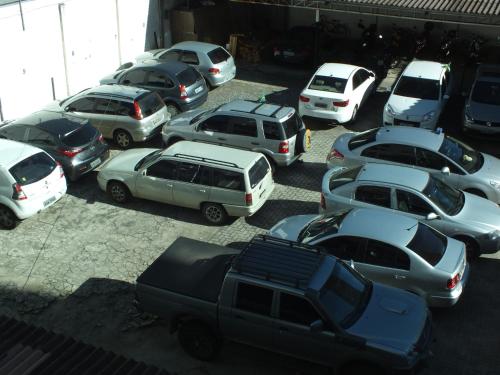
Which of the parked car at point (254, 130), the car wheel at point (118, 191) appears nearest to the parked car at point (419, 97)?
the parked car at point (254, 130)

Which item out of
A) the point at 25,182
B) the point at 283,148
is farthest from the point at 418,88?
the point at 25,182

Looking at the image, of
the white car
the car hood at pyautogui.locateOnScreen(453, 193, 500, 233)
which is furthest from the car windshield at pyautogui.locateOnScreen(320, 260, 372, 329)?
the white car

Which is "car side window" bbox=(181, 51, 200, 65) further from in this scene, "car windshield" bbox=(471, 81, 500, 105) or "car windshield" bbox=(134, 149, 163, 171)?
"car windshield" bbox=(471, 81, 500, 105)

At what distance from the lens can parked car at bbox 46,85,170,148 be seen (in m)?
17.1

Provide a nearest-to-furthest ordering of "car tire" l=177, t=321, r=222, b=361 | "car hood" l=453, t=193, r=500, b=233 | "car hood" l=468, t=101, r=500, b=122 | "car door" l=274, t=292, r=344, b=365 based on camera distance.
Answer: "car door" l=274, t=292, r=344, b=365 → "car tire" l=177, t=321, r=222, b=361 → "car hood" l=453, t=193, r=500, b=233 → "car hood" l=468, t=101, r=500, b=122

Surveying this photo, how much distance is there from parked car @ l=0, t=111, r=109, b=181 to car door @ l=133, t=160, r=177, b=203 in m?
1.88

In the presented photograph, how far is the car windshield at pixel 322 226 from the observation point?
36.8 feet

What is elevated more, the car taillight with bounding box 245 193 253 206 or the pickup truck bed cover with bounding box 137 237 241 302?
the pickup truck bed cover with bounding box 137 237 241 302

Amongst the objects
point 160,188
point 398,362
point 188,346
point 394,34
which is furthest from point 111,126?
point 394,34

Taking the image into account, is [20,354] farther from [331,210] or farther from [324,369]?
[331,210]

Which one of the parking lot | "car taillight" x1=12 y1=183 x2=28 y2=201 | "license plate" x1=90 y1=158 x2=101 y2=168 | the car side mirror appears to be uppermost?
the car side mirror

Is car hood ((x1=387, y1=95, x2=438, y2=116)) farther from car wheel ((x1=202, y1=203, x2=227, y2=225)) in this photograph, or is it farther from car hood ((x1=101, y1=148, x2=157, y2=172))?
car hood ((x1=101, y1=148, x2=157, y2=172))

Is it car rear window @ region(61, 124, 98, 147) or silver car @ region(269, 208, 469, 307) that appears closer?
silver car @ region(269, 208, 469, 307)

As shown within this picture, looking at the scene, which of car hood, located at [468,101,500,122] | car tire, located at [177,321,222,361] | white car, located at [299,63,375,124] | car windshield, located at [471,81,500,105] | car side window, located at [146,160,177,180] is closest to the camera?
car tire, located at [177,321,222,361]
